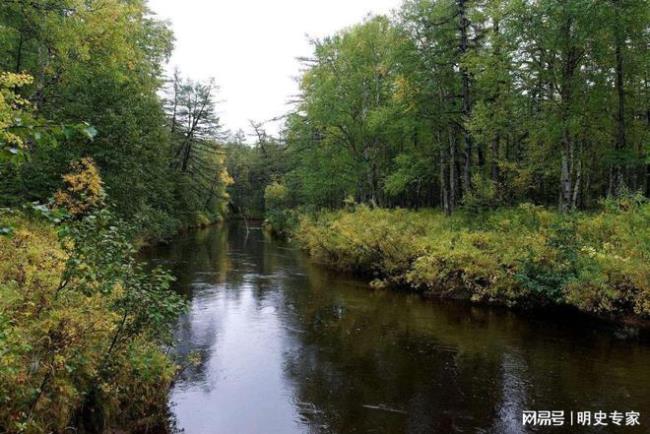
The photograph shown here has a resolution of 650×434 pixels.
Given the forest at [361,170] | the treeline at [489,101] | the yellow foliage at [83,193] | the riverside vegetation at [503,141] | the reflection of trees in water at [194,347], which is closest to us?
the forest at [361,170]

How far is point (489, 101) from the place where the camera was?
21.7 meters

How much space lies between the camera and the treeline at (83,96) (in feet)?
26.9

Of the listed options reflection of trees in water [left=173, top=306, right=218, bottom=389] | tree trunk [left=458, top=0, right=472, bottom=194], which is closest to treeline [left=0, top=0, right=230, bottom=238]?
reflection of trees in water [left=173, top=306, right=218, bottom=389]

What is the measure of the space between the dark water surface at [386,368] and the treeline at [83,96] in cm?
393

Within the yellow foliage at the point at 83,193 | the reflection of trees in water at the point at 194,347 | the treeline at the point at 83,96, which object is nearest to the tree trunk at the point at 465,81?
the reflection of trees in water at the point at 194,347

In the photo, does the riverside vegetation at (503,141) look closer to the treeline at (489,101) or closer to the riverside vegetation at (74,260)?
the treeline at (489,101)

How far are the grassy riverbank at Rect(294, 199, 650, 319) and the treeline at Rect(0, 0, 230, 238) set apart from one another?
970 cm

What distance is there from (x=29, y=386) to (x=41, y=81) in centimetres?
1170

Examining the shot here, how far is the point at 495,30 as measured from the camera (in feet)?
67.5

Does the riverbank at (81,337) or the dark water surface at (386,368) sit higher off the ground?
the riverbank at (81,337)

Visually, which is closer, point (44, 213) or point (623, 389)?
point (44, 213)

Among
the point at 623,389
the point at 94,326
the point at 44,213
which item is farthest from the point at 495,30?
the point at 44,213

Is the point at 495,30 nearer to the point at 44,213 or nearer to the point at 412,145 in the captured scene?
the point at 412,145

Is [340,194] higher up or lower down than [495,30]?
lower down
